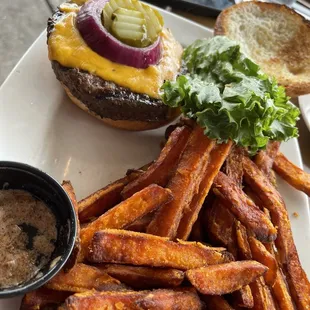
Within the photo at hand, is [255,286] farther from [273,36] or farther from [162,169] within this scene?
[273,36]

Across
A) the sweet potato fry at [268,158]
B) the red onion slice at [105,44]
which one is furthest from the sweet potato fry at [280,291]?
the red onion slice at [105,44]

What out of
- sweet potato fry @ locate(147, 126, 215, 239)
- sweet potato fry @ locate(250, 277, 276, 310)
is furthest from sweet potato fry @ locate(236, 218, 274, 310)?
sweet potato fry @ locate(147, 126, 215, 239)

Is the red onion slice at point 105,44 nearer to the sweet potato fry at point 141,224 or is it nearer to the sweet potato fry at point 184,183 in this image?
the sweet potato fry at point 184,183

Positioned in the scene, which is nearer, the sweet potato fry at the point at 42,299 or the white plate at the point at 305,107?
the sweet potato fry at the point at 42,299

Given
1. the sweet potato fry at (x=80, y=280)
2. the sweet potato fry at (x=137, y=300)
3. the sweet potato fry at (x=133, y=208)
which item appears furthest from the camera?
the sweet potato fry at (x=133, y=208)

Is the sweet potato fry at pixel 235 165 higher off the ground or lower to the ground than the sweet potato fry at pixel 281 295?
higher

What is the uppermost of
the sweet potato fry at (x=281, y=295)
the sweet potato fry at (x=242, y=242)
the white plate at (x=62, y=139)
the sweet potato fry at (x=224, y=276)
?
the sweet potato fry at (x=224, y=276)
